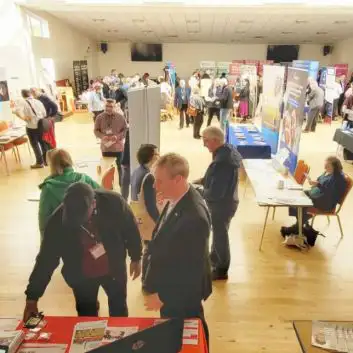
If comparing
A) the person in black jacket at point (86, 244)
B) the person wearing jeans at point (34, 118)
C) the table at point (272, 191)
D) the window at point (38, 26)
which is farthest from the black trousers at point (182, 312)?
the window at point (38, 26)

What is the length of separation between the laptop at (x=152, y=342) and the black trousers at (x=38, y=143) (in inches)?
224

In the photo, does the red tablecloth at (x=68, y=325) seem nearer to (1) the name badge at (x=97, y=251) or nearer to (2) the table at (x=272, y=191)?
(1) the name badge at (x=97, y=251)

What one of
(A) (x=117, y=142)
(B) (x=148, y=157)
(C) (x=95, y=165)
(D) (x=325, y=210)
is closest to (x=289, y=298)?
(D) (x=325, y=210)

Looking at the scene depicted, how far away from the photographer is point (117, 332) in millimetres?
1564

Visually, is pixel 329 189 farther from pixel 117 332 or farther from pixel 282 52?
pixel 282 52

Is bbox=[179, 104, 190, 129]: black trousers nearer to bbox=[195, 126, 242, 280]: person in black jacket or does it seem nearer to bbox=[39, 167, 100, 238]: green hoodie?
bbox=[195, 126, 242, 280]: person in black jacket

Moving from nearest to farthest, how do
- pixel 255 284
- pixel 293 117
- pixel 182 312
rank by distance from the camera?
pixel 182 312
pixel 255 284
pixel 293 117

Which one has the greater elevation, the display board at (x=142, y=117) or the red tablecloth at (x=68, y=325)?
the display board at (x=142, y=117)

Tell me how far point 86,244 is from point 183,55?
63.3ft

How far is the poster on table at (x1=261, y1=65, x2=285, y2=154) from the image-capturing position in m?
5.36

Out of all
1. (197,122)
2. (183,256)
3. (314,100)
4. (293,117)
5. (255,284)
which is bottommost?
(255,284)

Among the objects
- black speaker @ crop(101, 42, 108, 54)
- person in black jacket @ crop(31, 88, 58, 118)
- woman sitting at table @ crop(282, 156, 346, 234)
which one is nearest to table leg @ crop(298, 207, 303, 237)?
woman sitting at table @ crop(282, 156, 346, 234)

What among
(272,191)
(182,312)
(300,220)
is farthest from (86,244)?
(300,220)

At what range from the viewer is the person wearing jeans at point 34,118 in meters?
6.11
